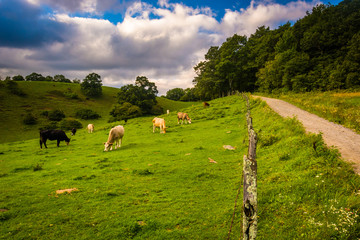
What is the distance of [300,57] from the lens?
48.1 metres

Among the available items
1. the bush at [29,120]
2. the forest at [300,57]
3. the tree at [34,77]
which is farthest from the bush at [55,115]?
the tree at [34,77]

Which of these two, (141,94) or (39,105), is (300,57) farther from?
(39,105)

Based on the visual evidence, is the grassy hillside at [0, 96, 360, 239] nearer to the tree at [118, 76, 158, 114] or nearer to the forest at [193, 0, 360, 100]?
the forest at [193, 0, 360, 100]

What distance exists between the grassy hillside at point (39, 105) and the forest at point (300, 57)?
31.4 metres

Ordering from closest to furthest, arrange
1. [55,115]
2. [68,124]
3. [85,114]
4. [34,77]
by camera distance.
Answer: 1. [68,124]
2. [55,115]
3. [85,114]
4. [34,77]

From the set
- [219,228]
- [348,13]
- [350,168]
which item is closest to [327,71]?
[348,13]

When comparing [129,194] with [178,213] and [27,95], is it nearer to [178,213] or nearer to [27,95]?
[178,213]

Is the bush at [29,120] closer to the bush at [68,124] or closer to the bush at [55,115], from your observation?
the bush at [55,115]

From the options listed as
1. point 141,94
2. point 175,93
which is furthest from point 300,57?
point 175,93

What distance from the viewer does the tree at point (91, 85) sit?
87.0 metres

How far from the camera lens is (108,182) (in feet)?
28.7

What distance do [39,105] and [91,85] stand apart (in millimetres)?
24884

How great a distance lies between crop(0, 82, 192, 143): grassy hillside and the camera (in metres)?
47.6

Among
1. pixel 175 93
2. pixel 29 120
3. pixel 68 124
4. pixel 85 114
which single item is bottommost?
pixel 68 124
